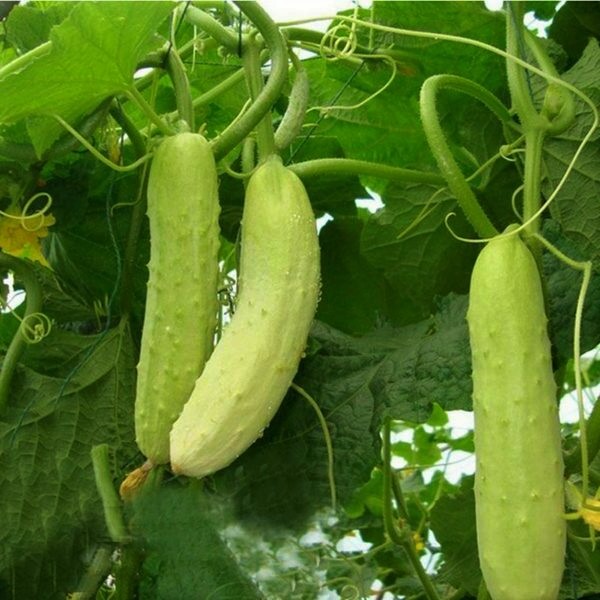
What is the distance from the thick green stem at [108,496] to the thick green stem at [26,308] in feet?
0.46

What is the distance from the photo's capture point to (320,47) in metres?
1.09

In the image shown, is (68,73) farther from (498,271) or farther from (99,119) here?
(498,271)

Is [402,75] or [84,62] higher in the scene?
[84,62]

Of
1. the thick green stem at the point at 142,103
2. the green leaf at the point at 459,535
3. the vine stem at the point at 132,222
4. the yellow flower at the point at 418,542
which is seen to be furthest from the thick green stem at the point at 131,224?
the yellow flower at the point at 418,542

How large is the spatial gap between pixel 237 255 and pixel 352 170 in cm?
16

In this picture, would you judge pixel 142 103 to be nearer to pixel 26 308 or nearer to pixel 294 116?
pixel 294 116

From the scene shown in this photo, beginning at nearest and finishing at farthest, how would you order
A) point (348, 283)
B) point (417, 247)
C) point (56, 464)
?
1. point (56, 464)
2. point (417, 247)
3. point (348, 283)

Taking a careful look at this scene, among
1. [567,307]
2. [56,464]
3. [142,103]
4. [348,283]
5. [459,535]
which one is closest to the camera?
[142,103]

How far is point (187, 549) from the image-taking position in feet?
3.03

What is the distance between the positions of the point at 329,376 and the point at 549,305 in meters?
0.23

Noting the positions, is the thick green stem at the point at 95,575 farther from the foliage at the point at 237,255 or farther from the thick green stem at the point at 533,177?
the thick green stem at the point at 533,177

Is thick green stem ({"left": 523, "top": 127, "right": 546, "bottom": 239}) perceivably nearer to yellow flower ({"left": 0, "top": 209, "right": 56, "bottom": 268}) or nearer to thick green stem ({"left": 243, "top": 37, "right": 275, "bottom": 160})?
thick green stem ({"left": 243, "top": 37, "right": 275, "bottom": 160})

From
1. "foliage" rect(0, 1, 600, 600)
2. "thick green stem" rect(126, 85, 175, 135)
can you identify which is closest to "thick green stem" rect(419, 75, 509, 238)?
"foliage" rect(0, 1, 600, 600)

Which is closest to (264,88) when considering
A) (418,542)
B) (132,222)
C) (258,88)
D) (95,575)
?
(258,88)
